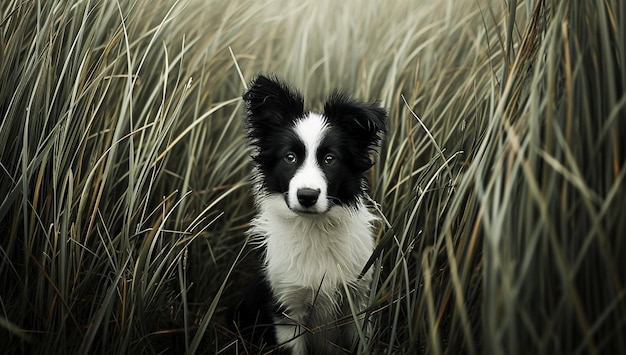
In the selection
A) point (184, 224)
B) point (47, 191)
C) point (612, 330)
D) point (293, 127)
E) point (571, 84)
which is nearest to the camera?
point (612, 330)

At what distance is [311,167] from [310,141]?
0.45 ft

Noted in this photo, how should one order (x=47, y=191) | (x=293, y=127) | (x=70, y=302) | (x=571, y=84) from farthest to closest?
(x=293, y=127) < (x=47, y=191) < (x=70, y=302) < (x=571, y=84)

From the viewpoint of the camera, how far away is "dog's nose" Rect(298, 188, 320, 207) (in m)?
2.35

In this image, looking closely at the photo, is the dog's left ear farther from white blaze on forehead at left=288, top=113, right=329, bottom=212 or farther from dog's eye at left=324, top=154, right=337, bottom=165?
dog's eye at left=324, top=154, right=337, bottom=165

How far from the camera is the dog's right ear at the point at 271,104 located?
8.57 ft

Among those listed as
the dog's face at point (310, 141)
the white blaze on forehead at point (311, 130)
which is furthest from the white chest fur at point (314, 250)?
the white blaze on forehead at point (311, 130)

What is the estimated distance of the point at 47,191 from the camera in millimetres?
2406

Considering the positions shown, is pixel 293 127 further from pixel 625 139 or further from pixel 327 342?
pixel 625 139

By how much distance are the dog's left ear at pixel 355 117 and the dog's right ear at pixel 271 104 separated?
0.17 m

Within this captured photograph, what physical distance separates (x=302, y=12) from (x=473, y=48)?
4.83 ft

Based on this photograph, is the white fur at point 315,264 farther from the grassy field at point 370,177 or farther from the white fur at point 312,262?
the grassy field at point 370,177

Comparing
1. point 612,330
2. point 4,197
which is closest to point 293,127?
point 4,197

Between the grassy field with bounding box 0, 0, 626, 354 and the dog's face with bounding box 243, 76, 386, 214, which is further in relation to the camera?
the dog's face with bounding box 243, 76, 386, 214

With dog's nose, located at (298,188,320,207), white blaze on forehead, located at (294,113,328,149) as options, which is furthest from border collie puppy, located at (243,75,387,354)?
dog's nose, located at (298,188,320,207)
